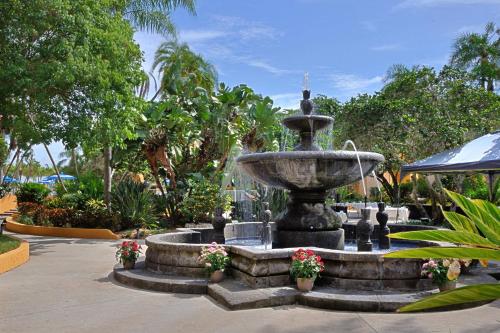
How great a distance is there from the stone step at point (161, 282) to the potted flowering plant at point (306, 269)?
4.55 ft

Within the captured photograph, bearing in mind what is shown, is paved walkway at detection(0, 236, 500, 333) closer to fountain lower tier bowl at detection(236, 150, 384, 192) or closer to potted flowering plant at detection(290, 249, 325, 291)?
potted flowering plant at detection(290, 249, 325, 291)

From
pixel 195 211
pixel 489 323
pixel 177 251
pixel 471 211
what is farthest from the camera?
pixel 195 211

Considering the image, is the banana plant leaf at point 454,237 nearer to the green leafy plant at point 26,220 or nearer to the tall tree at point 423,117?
the tall tree at point 423,117

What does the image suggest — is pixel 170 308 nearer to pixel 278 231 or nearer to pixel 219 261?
pixel 219 261

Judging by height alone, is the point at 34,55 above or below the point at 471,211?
above

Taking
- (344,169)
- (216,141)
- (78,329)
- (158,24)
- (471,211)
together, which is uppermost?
(158,24)

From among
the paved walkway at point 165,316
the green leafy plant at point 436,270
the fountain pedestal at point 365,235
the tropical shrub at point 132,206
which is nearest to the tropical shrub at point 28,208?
the tropical shrub at point 132,206

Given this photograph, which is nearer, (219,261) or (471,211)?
(471,211)

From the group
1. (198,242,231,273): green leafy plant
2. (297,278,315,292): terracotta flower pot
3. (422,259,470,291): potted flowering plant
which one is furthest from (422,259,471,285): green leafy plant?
(198,242,231,273): green leafy plant

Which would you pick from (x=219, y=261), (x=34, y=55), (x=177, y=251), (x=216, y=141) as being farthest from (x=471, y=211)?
(x=216, y=141)

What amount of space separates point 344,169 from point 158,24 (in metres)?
13.3

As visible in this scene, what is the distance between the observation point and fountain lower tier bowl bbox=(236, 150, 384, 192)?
23.2ft

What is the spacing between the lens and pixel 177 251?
721 cm

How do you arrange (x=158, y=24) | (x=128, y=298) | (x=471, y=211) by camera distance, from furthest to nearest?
(x=158, y=24) → (x=128, y=298) → (x=471, y=211)
